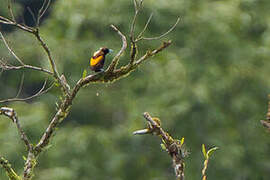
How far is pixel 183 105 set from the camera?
43.4 ft

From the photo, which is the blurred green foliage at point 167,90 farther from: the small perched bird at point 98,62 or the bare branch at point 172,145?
the bare branch at point 172,145

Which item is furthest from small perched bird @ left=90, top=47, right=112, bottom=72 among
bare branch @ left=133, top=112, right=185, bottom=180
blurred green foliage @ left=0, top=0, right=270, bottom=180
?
blurred green foliage @ left=0, top=0, right=270, bottom=180

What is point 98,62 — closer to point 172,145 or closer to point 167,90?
point 172,145

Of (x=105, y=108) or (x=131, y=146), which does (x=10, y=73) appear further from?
(x=131, y=146)

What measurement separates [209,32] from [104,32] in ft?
6.61

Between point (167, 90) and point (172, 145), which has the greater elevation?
point (172, 145)

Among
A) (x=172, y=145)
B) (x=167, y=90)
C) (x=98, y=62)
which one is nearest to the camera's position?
(x=172, y=145)

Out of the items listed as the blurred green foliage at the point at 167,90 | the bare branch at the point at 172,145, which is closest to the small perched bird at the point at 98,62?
the bare branch at the point at 172,145

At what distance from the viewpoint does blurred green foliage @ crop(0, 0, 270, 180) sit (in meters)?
13.2

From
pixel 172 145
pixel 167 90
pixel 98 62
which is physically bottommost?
pixel 167 90

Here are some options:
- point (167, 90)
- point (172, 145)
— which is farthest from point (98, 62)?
point (167, 90)

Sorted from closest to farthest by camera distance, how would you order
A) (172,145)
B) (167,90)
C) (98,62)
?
(172,145) → (98,62) → (167,90)

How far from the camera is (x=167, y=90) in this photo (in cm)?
1335

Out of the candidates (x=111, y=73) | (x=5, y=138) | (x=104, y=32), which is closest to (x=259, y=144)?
(x=104, y=32)
